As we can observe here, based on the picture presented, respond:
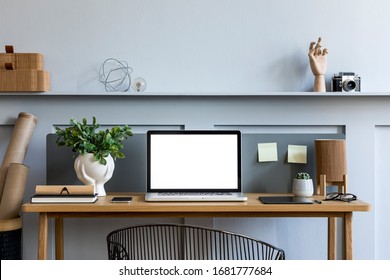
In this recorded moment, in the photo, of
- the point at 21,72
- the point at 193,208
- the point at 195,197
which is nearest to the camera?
the point at 193,208

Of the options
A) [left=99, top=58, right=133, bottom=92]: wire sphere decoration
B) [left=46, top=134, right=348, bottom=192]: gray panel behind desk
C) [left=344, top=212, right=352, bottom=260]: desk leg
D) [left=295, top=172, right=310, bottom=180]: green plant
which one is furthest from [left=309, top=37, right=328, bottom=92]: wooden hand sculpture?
[left=99, top=58, right=133, bottom=92]: wire sphere decoration

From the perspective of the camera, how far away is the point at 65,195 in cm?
254

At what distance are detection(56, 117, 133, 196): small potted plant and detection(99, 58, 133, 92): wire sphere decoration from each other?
10.3 inches

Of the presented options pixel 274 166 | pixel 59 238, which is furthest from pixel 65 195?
pixel 274 166

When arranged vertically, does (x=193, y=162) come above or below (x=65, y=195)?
above

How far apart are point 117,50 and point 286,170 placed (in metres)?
0.99

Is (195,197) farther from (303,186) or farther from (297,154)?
(297,154)

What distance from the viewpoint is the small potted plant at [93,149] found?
8.76ft

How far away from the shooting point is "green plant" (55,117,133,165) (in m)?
2.67

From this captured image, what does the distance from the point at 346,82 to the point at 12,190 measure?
63.2 inches

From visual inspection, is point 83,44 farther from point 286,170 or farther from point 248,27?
point 286,170

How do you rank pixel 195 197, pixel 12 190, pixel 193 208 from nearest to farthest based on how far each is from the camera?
pixel 193 208
pixel 195 197
pixel 12 190

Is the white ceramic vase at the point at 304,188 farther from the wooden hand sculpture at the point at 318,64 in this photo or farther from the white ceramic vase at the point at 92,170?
the white ceramic vase at the point at 92,170

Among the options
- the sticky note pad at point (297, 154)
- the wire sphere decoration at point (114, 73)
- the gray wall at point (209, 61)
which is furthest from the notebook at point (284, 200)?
the wire sphere decoration at point (114, 73)
